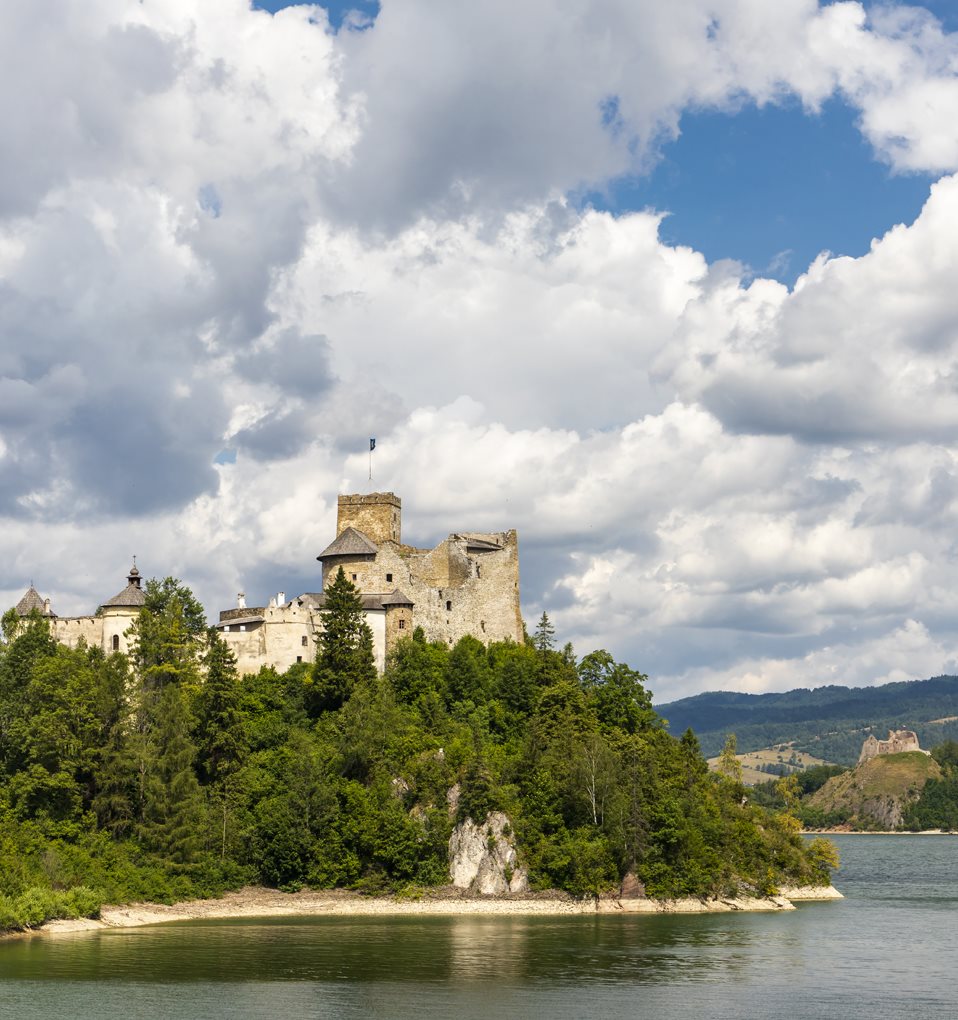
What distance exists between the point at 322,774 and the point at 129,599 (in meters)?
19.4

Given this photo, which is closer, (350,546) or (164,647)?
(164,647)

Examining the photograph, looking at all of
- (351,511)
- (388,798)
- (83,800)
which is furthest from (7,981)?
(351,511)

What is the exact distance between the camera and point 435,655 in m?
92.8

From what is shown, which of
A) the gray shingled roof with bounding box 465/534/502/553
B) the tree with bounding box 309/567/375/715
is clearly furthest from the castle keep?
the tree with bounding box 309/567/375/715

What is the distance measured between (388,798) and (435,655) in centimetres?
1273

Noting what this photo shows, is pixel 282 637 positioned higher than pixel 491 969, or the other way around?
pixel 282 637

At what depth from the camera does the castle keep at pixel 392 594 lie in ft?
→ 305

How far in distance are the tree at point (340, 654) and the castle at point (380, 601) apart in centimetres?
347

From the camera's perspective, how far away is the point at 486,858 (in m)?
81.6

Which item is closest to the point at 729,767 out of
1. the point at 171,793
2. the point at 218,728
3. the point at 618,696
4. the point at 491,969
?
the point at 618,696

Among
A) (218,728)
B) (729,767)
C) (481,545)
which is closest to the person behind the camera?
(218,728)

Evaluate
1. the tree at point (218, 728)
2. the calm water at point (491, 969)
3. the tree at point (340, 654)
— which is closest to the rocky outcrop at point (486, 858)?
the calm water at point (491, 969)

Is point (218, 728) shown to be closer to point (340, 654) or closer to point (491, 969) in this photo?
point (340, 654)

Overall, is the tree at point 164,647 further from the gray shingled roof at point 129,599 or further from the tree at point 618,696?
the tree at point 618,696
